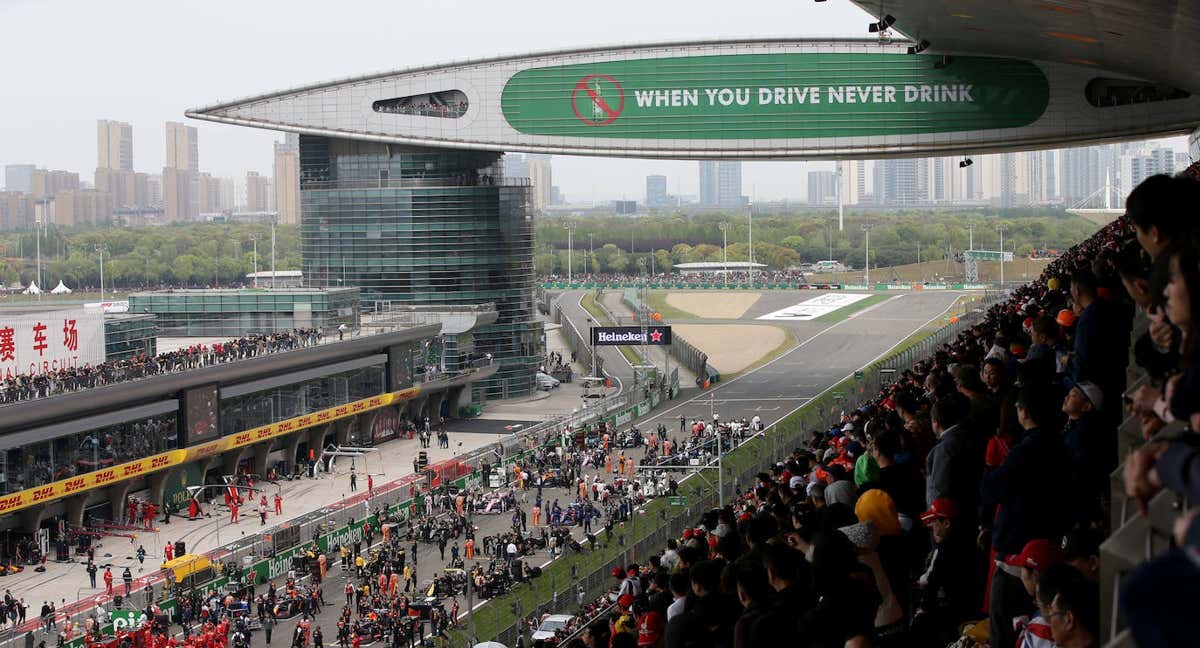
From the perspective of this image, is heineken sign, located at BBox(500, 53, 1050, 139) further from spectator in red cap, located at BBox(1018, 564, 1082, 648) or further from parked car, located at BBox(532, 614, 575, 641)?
spectator in red cap, located at BBox(1018, 564, 1082, 648)

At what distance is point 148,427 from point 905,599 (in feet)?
84.9

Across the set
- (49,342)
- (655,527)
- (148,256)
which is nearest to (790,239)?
(148,256)

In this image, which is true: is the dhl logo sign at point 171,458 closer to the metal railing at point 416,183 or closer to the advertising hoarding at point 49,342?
the advertising hoarding at point 49,342

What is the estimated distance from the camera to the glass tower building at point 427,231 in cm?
4834

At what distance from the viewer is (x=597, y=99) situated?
4278 centimetres

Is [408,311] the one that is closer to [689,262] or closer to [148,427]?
[148,427]

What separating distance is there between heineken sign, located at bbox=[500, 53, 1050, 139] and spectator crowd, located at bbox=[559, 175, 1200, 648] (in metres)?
32.6

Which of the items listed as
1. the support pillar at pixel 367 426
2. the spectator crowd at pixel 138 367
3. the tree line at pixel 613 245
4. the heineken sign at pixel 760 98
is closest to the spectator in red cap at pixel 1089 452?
the spectator crowd at pixel 138 367

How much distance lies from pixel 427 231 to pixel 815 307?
1463 inches

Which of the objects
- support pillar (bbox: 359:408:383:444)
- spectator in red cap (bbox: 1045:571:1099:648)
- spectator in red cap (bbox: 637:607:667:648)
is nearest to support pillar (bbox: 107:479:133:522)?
support pillar (bbox: 359:408:383:444)

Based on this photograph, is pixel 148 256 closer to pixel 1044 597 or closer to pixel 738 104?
pixel 738 104

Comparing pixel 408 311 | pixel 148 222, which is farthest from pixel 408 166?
pixel 148 222

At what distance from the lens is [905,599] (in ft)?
20.0

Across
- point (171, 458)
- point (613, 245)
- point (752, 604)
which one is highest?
point (613, 245)
